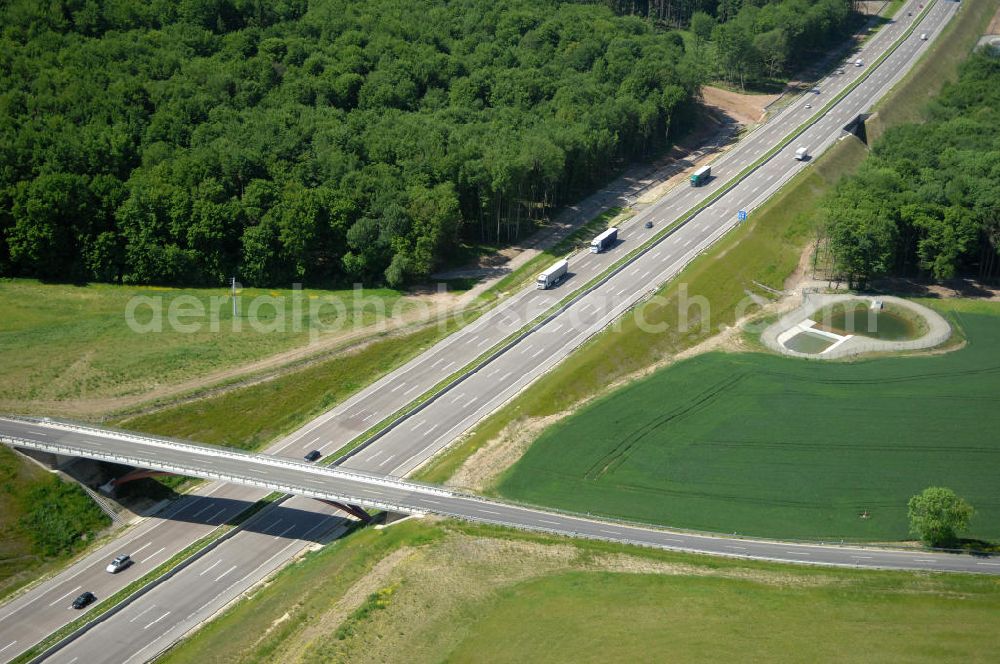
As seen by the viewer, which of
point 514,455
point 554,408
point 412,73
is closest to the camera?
point 514,455

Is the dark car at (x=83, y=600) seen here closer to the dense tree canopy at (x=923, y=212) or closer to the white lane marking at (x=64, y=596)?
the white lane marking at (x=64, y=596)

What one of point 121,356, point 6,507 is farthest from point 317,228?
point 6,507

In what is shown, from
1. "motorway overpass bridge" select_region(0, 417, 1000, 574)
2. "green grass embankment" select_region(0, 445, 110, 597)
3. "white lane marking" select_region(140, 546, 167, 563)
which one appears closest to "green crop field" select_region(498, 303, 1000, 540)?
"motorway overpass bridge" select_region(0, 417, 1000, 574)

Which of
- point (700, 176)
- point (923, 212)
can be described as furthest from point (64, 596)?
point (700, 176)

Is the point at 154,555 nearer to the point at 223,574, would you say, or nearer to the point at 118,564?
the point at 118,564

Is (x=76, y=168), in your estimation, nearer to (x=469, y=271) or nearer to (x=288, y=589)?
(x=469, y=271)

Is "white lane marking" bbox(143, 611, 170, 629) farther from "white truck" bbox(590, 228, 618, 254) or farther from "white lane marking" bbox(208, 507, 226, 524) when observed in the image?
"white truck" bbox(590, 228, 618, 254)
